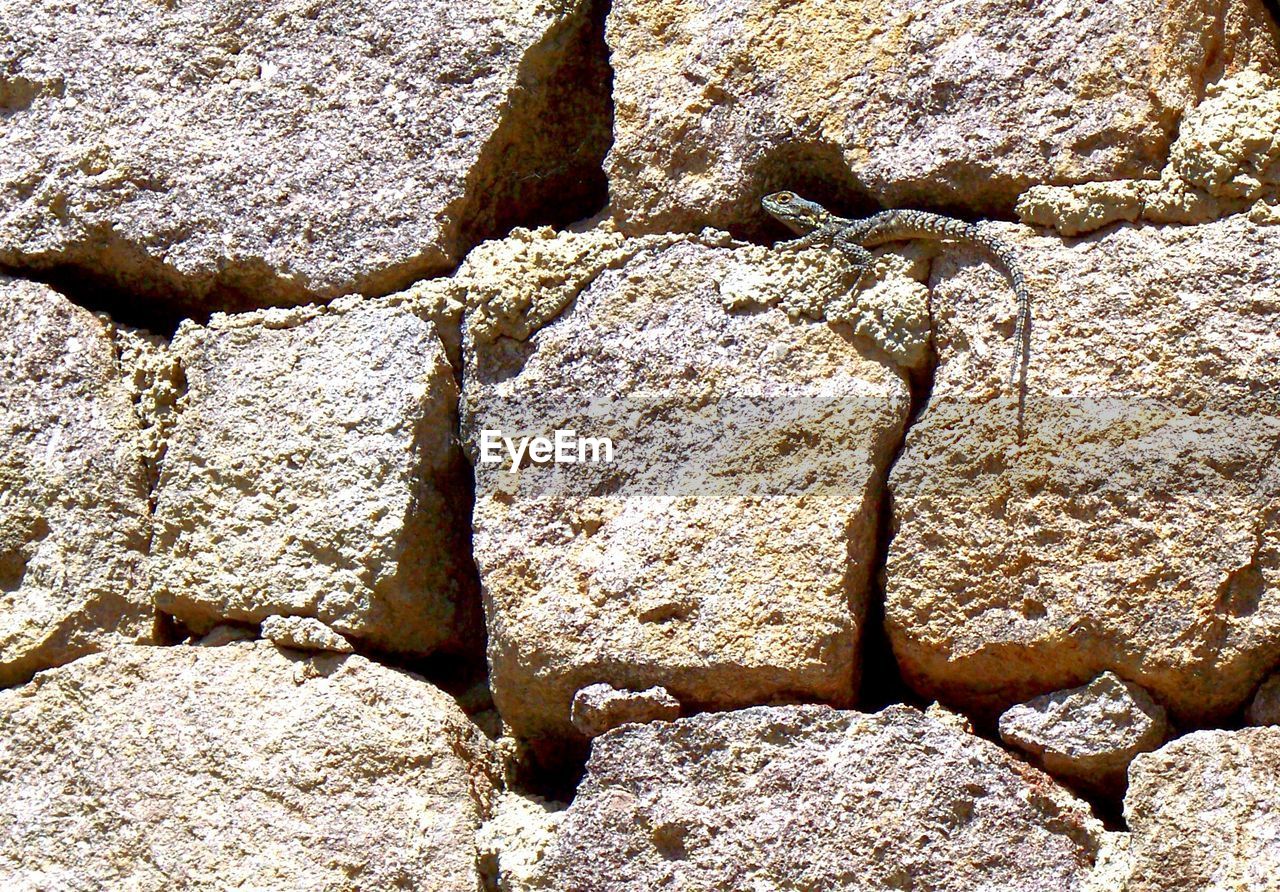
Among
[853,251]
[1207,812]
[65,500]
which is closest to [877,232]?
[853,251]

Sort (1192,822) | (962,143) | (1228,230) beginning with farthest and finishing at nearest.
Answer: (962,143), (1228,230), (1192,822)

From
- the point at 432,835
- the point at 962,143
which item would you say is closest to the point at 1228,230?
the point at 962,143

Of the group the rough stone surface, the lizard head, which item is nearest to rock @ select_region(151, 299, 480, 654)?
the lizard head

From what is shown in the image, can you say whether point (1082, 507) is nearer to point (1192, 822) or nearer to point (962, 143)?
point (1192, 822)

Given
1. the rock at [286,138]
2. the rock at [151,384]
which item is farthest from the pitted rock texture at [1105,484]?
the rock at [151,384]

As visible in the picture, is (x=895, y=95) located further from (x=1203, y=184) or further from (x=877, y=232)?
(x=1203, y=184)

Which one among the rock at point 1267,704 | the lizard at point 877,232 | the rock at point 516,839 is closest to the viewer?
the rock at point 1267,704

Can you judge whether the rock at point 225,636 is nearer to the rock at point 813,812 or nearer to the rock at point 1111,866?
the rock at point 813,812
